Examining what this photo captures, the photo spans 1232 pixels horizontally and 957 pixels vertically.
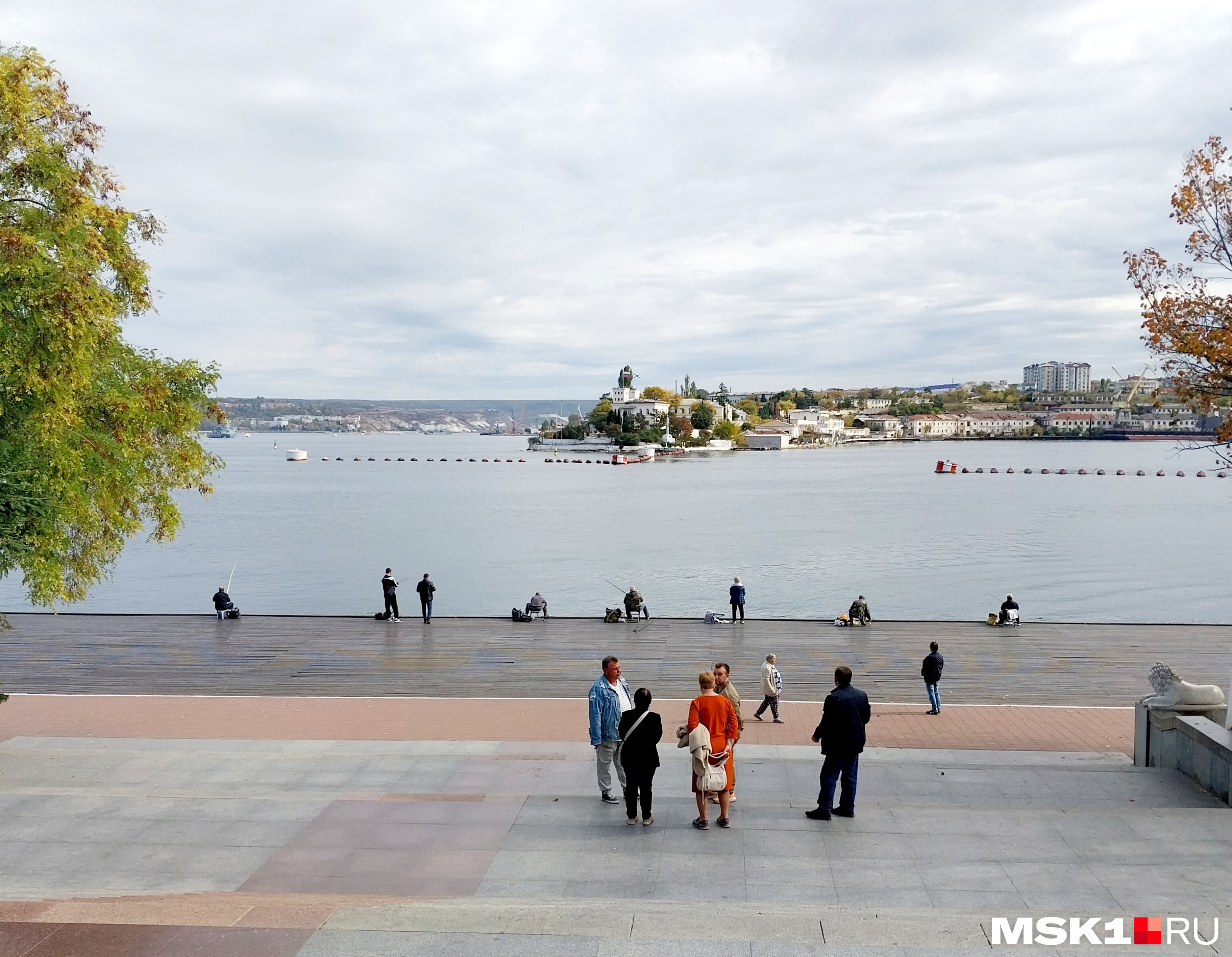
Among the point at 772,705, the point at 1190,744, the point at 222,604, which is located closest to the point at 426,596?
the point at 222,604

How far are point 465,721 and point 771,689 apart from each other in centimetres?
438

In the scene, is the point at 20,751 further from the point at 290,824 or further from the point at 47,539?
the point at 290,824

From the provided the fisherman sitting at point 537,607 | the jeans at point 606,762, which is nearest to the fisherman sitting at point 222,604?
the fisherman sitting at point 537,607

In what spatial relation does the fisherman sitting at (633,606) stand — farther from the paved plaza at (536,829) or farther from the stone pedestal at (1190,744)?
the stone pedestal at (1190,744)

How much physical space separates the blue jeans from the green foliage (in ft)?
29.7

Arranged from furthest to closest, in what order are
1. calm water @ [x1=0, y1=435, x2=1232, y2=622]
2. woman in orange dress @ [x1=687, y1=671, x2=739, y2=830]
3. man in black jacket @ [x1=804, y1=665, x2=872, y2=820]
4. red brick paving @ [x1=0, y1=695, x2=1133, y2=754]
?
calm water @ [x1=0, y1=435, x2=1232, y2=622] → red brick paving @ [x1=0, y1=695, x2=1133, y2=754] → man in black jacket @ [x1=804, y1=665, x2=872, y2=820] → woman in orange dress @ [x1=687, y1=671, x2=739, y2=830]

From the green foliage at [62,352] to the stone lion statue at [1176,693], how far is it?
12435 mm

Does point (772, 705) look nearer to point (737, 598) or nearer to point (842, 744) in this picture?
point (842, 744)

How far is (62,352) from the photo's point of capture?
1085cm

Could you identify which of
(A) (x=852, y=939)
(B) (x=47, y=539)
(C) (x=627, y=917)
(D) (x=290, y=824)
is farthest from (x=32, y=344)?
(A) (x=852, y=939)

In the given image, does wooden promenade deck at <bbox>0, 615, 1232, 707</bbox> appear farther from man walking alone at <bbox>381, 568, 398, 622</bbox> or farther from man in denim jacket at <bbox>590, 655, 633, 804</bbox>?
man in denim jacket at <bbox>590, 655, 633, 804</bbox>

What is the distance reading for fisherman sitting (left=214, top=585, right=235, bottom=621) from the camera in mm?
23203

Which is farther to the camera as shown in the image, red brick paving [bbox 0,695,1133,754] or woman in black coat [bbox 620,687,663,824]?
red brick paving [bbox 0,695,1133,754]

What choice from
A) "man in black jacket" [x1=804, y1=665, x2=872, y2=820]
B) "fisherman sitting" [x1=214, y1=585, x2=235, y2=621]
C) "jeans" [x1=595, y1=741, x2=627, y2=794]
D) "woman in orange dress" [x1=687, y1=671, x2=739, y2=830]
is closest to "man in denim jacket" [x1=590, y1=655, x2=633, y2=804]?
"jeans" [x1=595, y1=741, x2=627, y2=794]
